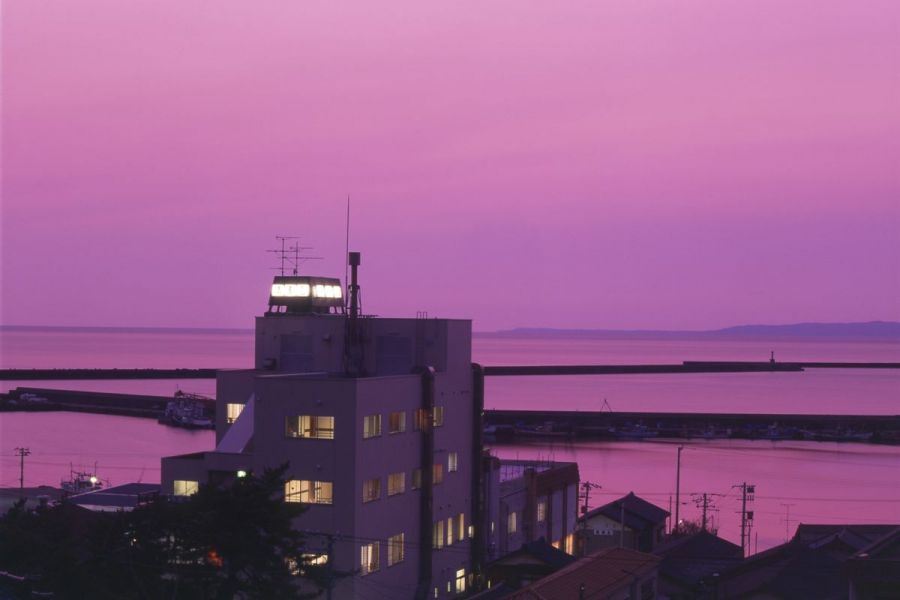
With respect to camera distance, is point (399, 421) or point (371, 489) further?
point (399, 421)

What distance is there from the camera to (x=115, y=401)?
47.0 meters

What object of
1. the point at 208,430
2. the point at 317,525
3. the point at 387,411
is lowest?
the point at 208,430

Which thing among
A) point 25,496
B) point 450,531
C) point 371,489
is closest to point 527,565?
point 450,531

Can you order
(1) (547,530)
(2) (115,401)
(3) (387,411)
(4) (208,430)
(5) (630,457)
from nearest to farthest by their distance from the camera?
(3) (387,411)
(1) (547,530)
(5) (630,457)
(4) (208,430)
(2) (115,401)

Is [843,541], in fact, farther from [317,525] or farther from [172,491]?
[172,491]

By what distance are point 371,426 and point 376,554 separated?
140cm

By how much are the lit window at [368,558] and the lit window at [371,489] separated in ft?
1.63

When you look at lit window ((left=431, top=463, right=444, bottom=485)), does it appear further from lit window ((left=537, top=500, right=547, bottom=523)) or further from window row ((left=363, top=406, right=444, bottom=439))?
lit window ((left=537, top=500, right=547, bottom=523))

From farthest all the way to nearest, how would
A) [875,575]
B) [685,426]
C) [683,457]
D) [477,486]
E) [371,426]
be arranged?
[685,426] → [683,457] → [477,486] → [371,426] → [875,575]

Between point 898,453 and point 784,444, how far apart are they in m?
3.91

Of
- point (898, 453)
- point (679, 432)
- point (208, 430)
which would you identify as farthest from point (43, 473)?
point (898, 453)

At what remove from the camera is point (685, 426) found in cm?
4103

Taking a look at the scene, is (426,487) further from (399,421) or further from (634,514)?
(634,514)

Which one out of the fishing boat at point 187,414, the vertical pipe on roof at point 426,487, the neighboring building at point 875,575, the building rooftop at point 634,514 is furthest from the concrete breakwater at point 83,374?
the neighboring building at point 875,575
